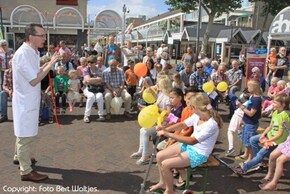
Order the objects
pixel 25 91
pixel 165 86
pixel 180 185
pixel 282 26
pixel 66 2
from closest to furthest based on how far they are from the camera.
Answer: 1. pixel 25 91
2. pixel 180 185
3. pixel 165 86
4. pixel 282 26
5. pixel 66 2

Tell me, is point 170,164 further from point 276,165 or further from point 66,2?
point 66,2

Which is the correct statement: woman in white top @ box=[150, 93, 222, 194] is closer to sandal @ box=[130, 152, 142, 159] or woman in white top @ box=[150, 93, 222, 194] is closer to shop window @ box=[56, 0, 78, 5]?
sandal @ box=[130, 152, 142, 159]

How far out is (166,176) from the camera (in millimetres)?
3535

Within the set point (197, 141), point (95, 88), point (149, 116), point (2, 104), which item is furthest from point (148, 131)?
point (2, 104)

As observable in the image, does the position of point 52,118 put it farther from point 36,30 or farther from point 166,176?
point 166,176

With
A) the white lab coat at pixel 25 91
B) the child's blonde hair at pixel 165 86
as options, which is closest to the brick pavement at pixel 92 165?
the white lab coat at pixel 25 91

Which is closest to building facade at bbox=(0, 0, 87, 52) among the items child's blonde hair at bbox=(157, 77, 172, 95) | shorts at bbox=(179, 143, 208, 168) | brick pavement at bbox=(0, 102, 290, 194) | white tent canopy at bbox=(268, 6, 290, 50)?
brick pavement at bbox=(0, 102, 290, 194)

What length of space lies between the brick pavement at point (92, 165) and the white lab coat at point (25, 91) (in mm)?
794

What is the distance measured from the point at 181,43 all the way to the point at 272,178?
3777 centimetres

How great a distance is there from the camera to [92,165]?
473 centimetres

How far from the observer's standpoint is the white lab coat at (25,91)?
3.87 metres

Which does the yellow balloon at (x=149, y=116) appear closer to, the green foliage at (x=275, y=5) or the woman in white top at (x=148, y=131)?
the woman in white top at (x=148, y=131)

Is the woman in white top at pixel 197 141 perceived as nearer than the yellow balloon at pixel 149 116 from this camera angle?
Yes

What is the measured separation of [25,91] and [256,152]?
3488 mm
